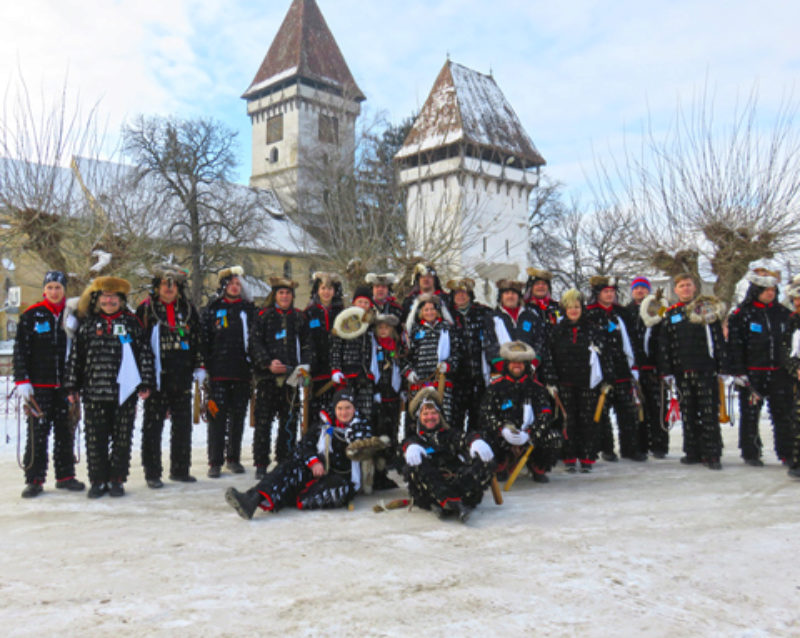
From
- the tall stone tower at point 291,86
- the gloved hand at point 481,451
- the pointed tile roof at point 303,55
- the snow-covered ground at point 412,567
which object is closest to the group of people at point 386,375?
the gloved hand at point 481,451

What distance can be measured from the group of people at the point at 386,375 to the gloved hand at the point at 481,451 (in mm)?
144

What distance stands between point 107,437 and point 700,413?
5.86m

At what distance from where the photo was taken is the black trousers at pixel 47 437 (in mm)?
6059

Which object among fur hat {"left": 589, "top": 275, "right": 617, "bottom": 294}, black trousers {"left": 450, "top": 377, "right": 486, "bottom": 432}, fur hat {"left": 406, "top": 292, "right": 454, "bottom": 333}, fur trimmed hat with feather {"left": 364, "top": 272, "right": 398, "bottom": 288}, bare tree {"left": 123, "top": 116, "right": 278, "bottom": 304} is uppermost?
bare tree {"left": 123, "top": 116, "right": 278, "bottom": 304}

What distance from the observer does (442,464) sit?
18.1ft

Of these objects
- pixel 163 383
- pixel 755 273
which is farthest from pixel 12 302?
pixel 755 273

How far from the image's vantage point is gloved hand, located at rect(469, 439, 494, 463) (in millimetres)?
5141

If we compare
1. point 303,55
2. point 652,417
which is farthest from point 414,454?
point 303,55

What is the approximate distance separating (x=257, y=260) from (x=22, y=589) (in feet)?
130

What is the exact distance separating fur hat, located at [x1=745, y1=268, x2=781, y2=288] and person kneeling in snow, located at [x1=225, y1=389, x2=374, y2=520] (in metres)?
4.40

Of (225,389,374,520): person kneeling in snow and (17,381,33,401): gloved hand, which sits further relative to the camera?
(17,381,33,401): gloved hand

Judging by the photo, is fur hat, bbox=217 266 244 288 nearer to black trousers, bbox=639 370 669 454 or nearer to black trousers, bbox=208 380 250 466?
black trousers, bbox=208 380 250 466

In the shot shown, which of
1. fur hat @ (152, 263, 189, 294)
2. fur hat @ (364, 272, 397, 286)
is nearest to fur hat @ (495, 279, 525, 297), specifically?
fur hat @ (364, 272, 397, 286)

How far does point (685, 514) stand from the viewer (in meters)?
5.03
